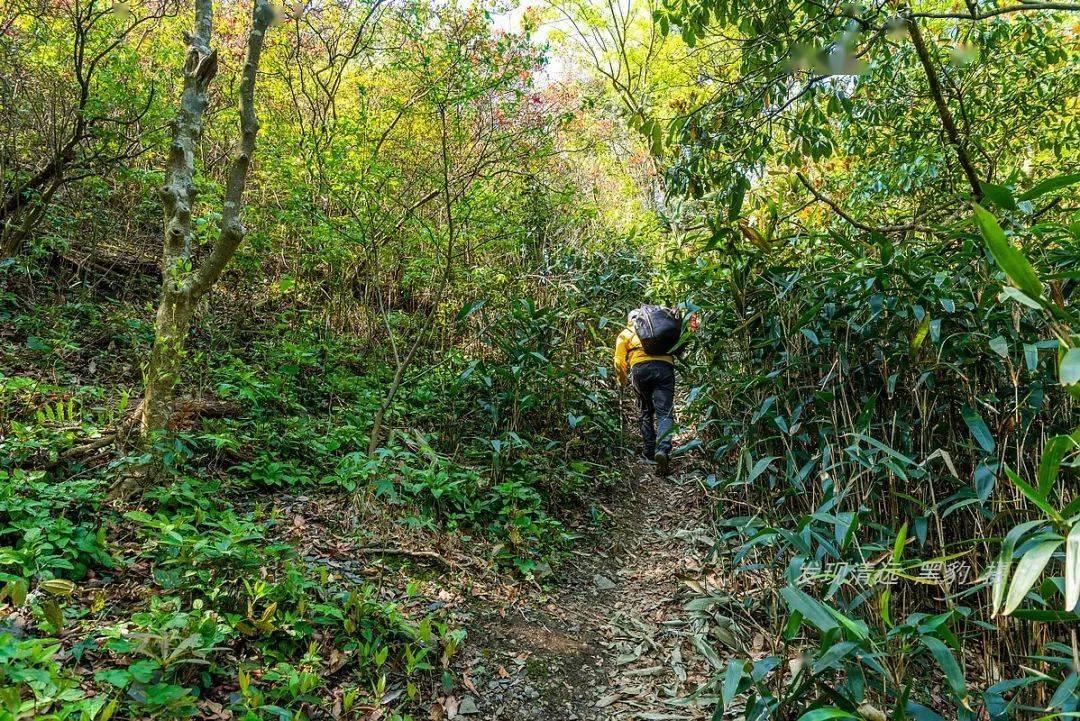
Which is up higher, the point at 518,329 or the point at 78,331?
the point at 518,329

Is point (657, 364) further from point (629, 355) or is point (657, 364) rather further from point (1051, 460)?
point (1051, 460)

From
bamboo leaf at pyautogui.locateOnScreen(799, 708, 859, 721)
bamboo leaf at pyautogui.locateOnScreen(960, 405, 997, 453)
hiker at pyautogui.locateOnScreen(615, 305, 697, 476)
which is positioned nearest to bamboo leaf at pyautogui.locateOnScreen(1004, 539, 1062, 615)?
bamboo leaf at pyautogui.locateOnScreen(799, 708, 859, 721)

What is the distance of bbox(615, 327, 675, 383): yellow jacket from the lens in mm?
5332

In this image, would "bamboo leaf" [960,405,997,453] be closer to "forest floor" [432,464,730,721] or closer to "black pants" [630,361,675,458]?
"forest floor" [432,464,730,721]

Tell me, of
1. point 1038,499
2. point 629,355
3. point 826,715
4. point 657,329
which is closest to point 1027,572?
point 1038,499

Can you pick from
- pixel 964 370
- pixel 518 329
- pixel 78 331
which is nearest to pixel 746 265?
pixel 964 370

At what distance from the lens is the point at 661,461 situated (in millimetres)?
5293

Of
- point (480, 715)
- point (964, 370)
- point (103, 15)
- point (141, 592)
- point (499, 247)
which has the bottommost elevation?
point (480, 715)

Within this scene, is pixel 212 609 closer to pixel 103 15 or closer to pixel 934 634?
pixel 934 634

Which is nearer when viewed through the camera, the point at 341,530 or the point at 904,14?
the point at 904,14

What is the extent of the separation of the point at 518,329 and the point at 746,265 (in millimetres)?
2144

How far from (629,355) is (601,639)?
2.87 metres

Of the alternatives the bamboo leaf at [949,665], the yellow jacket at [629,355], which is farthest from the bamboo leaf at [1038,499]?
the yellow jacket at [629,355]

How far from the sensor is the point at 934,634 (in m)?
1.80
